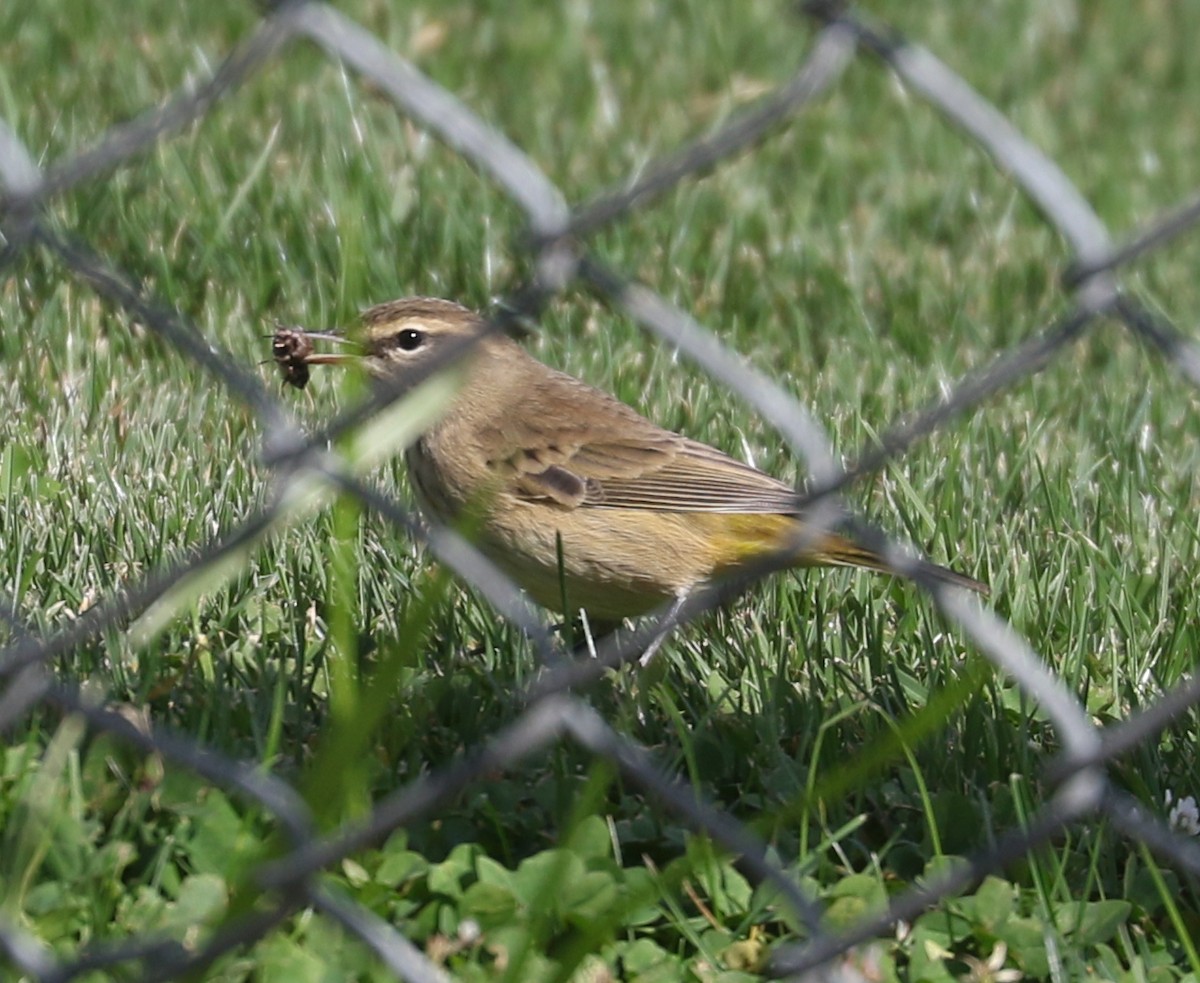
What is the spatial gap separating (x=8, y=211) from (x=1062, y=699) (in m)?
1.28

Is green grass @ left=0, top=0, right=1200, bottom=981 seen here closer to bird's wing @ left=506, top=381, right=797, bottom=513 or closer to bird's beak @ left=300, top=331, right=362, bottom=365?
bird's beak @ left=300, top=331, right=362, bottom=365

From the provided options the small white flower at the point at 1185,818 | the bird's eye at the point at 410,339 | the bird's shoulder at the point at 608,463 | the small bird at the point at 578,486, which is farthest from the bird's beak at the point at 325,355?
the small white flower at the point at 1185,818

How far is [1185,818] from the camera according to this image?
11.2 ft

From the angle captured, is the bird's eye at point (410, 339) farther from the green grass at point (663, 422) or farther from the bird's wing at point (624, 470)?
the bird's wing at point (624, 470)

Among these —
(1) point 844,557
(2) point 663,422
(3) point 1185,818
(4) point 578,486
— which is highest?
(2) point 663,422

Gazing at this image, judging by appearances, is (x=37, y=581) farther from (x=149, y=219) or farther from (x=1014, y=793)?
(x=149, y=219)

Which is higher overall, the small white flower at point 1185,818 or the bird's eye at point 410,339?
the bird's eye at point 410,339

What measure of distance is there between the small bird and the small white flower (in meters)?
1.32

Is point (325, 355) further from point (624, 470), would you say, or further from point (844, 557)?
point (844, 557)

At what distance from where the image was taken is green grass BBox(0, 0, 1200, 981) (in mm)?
3031

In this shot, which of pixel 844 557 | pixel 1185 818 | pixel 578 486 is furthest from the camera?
pixel 578 486

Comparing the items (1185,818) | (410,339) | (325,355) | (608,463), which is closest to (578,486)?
(608,463)

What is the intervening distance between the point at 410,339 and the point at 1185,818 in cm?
222

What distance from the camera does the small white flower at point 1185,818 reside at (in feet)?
11.2
